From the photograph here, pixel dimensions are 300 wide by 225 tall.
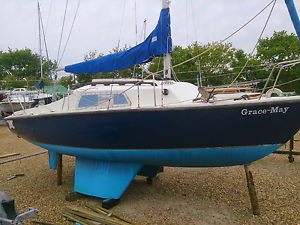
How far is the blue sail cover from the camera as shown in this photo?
438cm

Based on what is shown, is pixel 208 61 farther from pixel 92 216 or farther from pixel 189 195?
pixel 92 216

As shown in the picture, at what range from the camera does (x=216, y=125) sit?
322cm

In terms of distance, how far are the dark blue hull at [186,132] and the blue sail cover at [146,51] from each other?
1.50m

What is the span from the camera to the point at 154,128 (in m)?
3.43

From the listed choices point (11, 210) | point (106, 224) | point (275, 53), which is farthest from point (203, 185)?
point (275, 53)

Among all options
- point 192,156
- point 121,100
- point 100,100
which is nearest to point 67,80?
point 100,100

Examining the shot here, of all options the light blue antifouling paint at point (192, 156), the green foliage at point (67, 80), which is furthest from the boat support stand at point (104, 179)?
the green foliage at point (67, 80)

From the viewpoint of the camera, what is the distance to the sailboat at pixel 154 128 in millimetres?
3180

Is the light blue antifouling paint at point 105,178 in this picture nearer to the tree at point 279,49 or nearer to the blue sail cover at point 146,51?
the blue sail cover at point 146,51

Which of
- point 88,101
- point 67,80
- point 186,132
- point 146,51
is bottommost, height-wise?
point 186,132

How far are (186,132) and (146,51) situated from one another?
2.03 m

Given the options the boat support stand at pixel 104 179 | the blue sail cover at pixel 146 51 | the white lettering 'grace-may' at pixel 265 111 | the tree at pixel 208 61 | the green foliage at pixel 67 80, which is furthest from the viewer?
the green foliage at pixel 67 80

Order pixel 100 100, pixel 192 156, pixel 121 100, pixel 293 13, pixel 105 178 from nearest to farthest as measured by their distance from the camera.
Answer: pixel 293 13
pixel 192 156
pixel 105 178
pixel 121 100
pixel 100 100

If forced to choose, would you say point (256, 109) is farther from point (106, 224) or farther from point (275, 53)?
point (275, 53)
